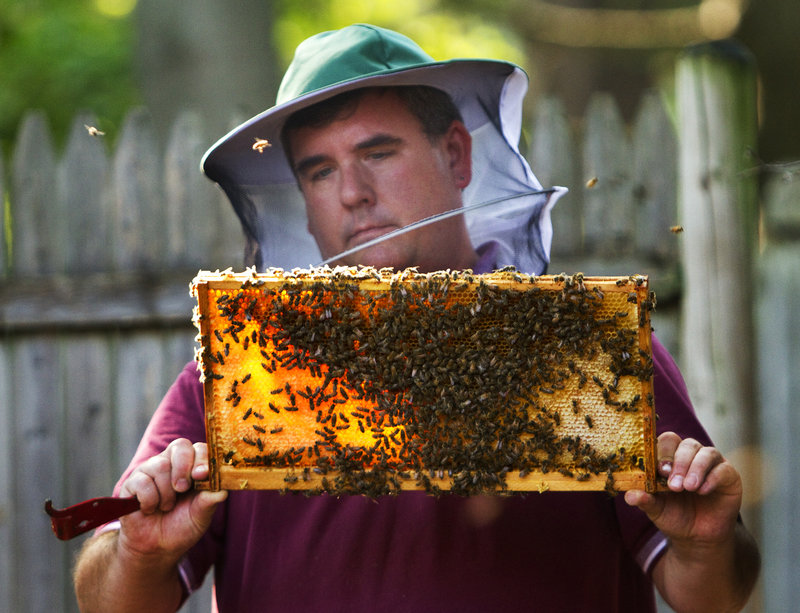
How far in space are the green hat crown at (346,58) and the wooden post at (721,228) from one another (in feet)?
5.18

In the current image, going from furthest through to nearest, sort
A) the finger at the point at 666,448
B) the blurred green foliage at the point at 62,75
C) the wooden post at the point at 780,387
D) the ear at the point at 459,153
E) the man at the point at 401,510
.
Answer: the blurred green foliage at the point at 62,75 → the wooden post at the point at 780,387 → the ear at the point at 459,153 → the man at the point at 401,510 → the finger at the point at 666,448

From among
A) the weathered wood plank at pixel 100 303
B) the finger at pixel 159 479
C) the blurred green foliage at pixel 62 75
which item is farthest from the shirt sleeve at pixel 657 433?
the blurred green foliage at pixel 62 75

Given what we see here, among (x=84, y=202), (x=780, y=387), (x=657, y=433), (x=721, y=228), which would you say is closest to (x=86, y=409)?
(x=84, y=202)

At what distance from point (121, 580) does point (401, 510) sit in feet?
2.81

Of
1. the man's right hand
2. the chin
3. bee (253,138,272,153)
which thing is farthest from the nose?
the man's right hand

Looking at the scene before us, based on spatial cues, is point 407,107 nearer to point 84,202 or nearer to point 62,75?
point 84,202

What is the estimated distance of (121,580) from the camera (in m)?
2.38

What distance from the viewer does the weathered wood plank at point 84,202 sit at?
418 centimetres

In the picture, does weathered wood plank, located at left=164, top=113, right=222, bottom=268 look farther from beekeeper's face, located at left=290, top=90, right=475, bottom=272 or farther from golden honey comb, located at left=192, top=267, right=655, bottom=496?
golden honey comb, located at left=192, top=267, right=655, bottom=496

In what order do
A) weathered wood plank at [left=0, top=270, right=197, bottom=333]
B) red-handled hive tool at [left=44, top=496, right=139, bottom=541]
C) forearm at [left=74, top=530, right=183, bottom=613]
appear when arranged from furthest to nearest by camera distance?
weathered wood plank at [left=0, top=270, right=197, bottom=333] < forearm at [left=74, top=530, right=183, bottom=613] < red-handled hive tool at [left=44, top=496, right=139, bottom=541]

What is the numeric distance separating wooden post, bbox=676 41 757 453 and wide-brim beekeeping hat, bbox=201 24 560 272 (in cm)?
134

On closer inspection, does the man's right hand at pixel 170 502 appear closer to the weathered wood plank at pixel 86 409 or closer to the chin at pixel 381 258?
the chin at pixel 381 258

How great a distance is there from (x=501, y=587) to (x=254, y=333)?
108 cm

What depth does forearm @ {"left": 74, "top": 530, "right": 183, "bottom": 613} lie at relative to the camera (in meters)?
2.34
